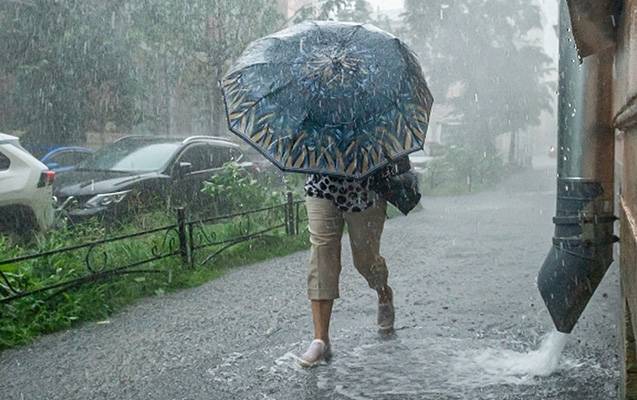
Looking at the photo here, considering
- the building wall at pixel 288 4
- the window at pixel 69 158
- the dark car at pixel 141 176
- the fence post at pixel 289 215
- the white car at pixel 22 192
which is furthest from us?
the building wall at pixel 288 4

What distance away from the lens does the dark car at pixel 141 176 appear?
9.45 m

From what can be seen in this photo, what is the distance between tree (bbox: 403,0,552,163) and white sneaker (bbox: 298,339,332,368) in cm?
2624

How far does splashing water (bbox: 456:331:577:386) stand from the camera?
406 cm

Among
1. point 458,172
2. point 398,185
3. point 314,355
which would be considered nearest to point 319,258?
point 314,355

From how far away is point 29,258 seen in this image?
19.0 feet

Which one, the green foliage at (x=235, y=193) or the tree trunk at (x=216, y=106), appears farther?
the tree trunk at (x=216, y=106)

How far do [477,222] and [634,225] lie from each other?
1077 cm

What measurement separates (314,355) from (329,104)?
147 centimetres

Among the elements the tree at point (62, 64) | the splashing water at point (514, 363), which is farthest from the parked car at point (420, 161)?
the splashing water at point (514, 363)

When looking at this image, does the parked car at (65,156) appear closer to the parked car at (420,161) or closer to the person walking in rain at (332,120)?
the person walking in rain at (332,120)

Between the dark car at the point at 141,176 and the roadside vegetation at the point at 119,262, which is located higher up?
the dark car at the point at 141,176

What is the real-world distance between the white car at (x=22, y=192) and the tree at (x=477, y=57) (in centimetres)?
2322

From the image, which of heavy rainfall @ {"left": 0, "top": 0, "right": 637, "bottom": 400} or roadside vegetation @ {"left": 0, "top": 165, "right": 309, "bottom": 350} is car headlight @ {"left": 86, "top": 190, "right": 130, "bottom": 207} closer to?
heavy rainfall @ {"left": 0, "top": 0, "right": 637, "bottom": 400}

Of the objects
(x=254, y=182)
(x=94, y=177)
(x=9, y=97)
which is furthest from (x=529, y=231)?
(x=9, y=97)
